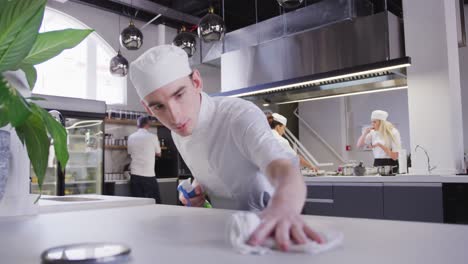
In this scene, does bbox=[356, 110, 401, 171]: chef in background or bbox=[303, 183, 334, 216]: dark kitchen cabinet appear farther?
bbox=[356, 110, 401, 171]: chef in background

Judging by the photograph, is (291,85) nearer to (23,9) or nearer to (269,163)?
(269,163)

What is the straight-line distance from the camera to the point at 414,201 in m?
2.90

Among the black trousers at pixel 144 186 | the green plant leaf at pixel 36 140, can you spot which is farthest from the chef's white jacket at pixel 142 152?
the green plant leaf at pixel 36 140

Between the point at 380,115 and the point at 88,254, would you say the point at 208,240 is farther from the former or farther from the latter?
the point at 380,115

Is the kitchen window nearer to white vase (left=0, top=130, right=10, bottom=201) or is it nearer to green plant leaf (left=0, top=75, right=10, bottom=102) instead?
white vase (left=0, top=130, right=10, bottom=201)

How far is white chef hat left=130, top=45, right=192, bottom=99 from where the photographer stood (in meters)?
1.27

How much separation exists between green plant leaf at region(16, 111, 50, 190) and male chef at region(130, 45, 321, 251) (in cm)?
41

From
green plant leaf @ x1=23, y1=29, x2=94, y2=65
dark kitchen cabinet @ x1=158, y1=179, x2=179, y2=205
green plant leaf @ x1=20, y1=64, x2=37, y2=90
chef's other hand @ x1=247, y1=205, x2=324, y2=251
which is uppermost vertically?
green plant leaf @ x1=23, y1=29, x2=94, y2=65

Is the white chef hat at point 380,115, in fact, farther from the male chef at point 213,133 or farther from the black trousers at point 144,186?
the male chef at point 213,133

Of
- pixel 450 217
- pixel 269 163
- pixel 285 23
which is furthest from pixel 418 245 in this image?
pixel 285 23

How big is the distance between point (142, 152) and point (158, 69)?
4.19 meters

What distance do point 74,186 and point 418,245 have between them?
17.0ft

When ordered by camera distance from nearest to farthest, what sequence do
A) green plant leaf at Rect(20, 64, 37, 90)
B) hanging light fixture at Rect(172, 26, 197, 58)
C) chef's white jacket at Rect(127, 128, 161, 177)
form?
green plant leaf at Rect(20, 64, 37, 90), hanging light fixture at Rect(172, 26, 197, 58), chef's white jacket at Rect(127, 128, 161, 177)

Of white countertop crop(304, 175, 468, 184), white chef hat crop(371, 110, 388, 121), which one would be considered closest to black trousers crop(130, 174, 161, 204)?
white countertop crop(304, 175, 468, 184)
